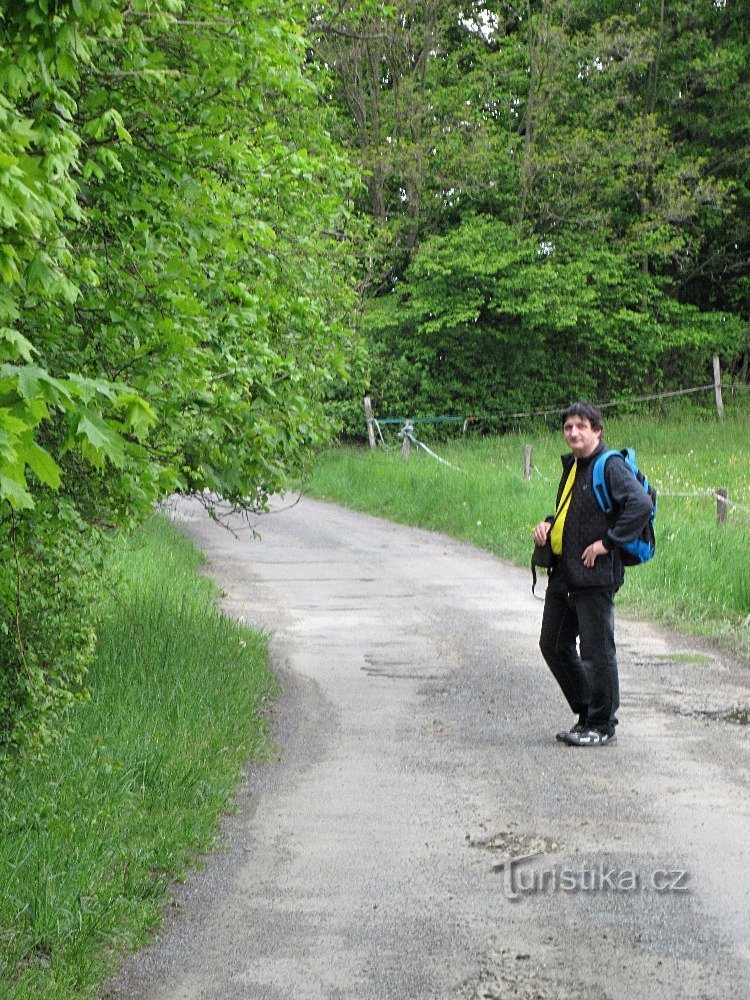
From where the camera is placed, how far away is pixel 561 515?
8.35m

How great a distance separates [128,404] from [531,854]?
112 inches

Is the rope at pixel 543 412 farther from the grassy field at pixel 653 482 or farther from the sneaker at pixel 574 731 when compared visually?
the sneaker at pixel 574 731

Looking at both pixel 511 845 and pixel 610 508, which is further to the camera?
pixel 610 508

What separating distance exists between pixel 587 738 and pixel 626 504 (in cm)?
144

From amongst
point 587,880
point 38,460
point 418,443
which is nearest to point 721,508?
point 587,880

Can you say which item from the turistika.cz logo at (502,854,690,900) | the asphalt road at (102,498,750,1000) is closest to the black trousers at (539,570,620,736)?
the asphalt road at (102,498,750,1000)

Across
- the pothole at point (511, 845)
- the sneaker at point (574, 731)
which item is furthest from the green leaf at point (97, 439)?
the sneaker at point (574, 731)

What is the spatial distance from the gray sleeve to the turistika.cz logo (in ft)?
8.47

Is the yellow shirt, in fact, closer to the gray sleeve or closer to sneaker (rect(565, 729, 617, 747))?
the gray sleeve

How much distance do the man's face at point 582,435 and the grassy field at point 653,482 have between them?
406 cm

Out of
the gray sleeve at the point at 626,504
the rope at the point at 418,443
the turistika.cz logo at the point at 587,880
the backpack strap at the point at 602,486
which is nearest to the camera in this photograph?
the turistika.cz logo at the point at 587,880

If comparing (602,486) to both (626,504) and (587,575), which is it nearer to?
(626,504)

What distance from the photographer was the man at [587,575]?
8031 mm

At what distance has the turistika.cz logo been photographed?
17.9 ft
